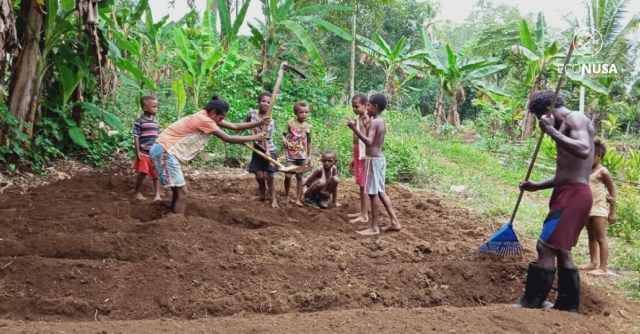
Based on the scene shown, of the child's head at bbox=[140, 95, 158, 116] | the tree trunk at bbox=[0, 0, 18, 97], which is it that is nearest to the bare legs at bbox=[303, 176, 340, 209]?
the child's head at bbox=[140, 95, 158, 116]

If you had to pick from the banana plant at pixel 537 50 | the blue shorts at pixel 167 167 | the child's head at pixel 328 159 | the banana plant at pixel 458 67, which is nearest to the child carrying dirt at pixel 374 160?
the child's head at pixel 328 159

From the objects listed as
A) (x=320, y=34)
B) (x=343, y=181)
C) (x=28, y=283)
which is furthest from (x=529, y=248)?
(x=320, y=34)

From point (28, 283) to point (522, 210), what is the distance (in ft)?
18.5

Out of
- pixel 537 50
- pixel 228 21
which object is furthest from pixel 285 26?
pixel 537 50

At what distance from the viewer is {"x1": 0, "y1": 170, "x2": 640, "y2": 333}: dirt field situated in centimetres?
313

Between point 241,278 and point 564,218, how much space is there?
2221 mm

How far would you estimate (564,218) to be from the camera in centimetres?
348

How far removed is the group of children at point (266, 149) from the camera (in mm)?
4695

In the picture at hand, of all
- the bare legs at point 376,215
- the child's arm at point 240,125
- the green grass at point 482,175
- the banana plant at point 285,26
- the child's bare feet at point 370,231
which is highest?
the banana plant at point 285,26

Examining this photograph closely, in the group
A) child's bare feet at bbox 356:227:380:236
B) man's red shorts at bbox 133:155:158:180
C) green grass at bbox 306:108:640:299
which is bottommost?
green grass at bbox 306:108:640:299

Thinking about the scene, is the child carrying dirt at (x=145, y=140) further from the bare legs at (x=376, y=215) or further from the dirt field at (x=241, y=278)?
the bare legs at (x=376, y=215)

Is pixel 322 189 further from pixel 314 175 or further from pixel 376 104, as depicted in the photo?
pixel 376 104

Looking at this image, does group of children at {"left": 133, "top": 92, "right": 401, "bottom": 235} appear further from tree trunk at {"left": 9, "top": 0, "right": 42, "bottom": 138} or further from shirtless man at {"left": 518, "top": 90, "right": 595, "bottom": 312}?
shirtless man at {"left": 518, "top": 90, "right": 595, "bottom": 312}

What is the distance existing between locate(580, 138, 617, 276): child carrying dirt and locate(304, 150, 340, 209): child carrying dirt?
2550 mm
